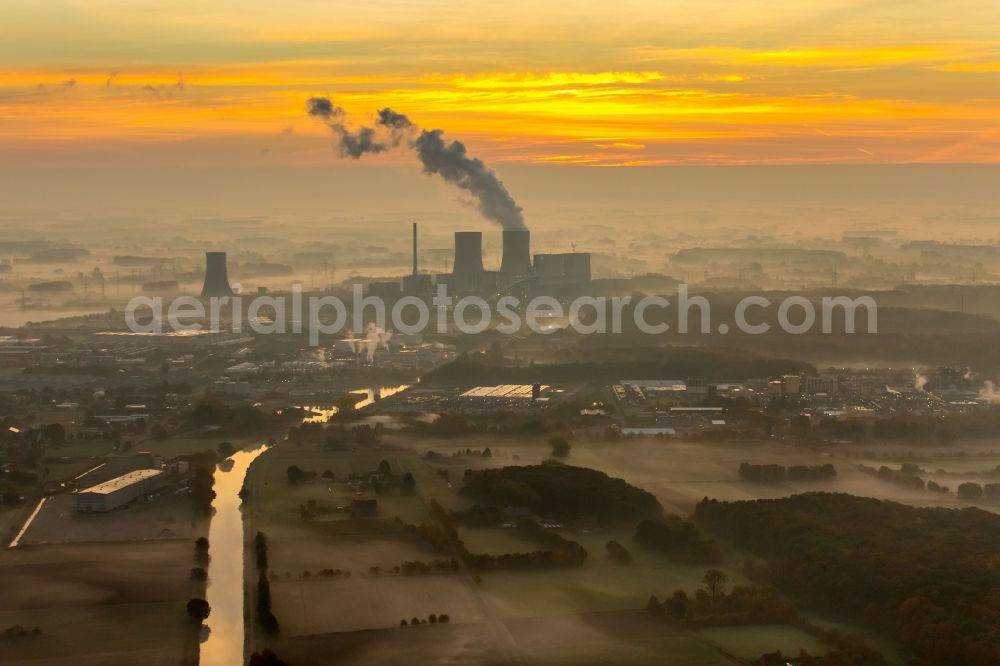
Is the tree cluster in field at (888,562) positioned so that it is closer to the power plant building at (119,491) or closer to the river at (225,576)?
the river at (225,576)

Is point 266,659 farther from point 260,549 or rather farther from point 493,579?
point 260,549

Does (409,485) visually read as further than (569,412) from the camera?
No

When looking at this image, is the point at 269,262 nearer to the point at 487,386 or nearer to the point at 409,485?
the point at 487,386

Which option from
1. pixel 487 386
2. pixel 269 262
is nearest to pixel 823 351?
pixel 487 386

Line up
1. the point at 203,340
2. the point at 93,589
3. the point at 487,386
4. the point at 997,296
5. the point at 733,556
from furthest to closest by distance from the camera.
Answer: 1. the point at 997,296
2. the point at 203,340
3. the point at 487,386
4. the point at 733,556
5. the point at 93,589

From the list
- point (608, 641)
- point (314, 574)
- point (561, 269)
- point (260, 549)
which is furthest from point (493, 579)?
point (561, 269)

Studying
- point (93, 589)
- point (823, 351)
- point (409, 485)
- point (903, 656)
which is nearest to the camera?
point (903, 656)
